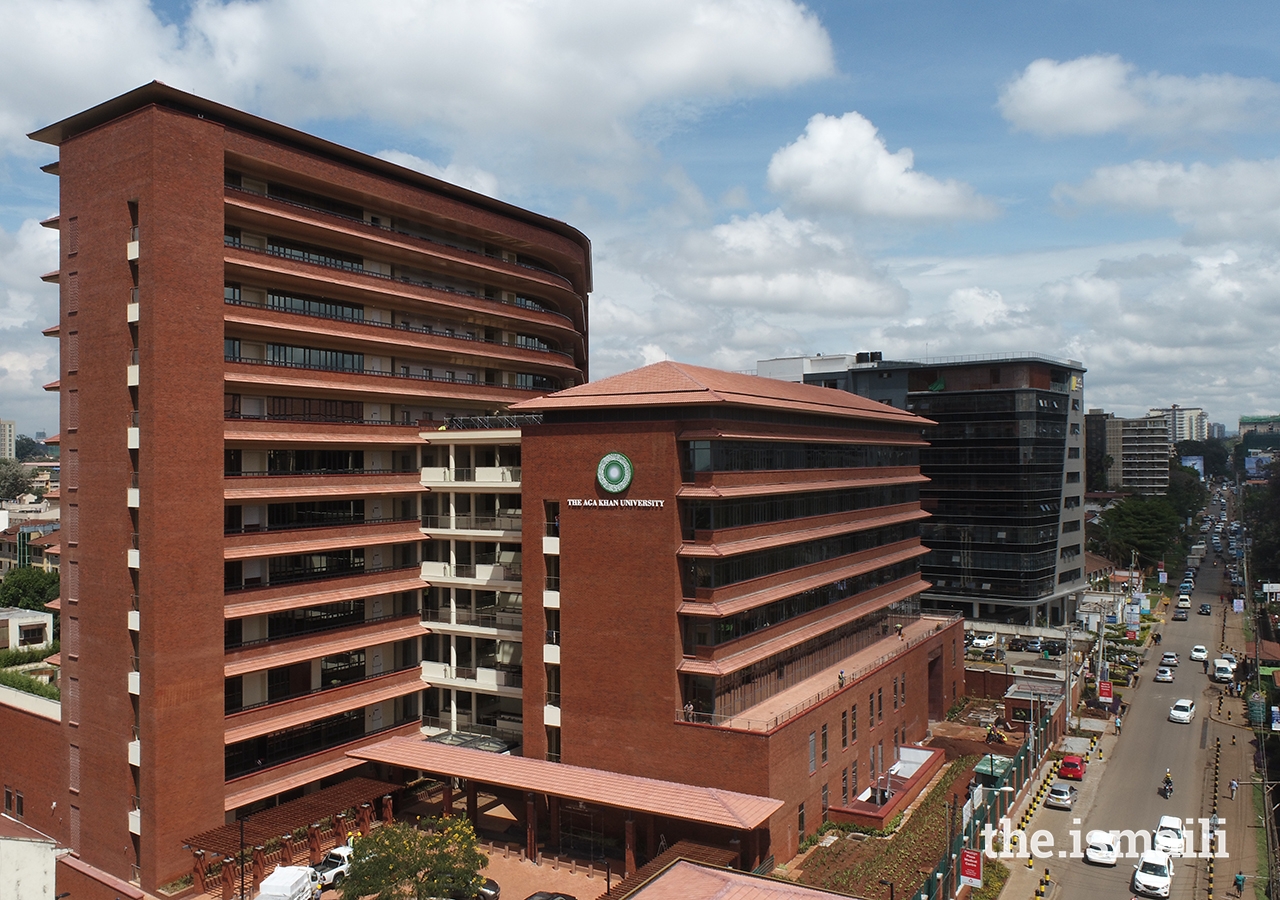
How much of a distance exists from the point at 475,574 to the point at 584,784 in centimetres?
1546

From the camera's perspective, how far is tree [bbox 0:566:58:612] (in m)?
95.1

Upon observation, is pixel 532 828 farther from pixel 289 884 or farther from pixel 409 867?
pixel 289 884

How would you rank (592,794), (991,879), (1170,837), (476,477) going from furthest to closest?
(476,477) → (1170,837) → (991,879) → (592,794)

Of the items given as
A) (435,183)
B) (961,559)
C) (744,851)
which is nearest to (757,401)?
(744,851)

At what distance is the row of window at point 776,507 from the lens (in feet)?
136

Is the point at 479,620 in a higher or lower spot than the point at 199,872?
higher

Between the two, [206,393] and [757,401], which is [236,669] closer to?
[206,393]

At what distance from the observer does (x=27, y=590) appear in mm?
95500

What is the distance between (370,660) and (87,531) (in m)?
15.7

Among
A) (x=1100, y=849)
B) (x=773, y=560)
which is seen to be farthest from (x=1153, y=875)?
(x=773, y=560)

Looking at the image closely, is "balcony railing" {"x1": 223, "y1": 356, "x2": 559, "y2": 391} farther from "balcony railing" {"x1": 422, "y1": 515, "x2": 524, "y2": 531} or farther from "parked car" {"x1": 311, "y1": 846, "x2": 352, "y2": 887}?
"parked car" {"x1": 311, "y1": 846, "x2": 352, "y2": 887}

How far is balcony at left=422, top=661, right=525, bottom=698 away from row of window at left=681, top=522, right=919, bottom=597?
13.6m

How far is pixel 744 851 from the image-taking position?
3734 cm

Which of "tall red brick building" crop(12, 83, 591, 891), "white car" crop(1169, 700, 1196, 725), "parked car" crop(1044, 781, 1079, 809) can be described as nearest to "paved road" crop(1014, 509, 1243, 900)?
"parked car" crop(1044, 781, 1079, 809)
